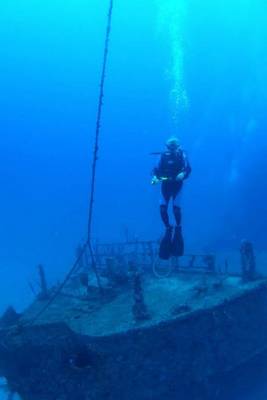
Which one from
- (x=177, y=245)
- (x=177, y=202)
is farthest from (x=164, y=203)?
(x=177, y=245)

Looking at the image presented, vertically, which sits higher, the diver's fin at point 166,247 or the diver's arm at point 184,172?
the diver's arm at point 184,172

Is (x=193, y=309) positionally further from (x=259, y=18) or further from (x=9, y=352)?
(x=259, y=18)

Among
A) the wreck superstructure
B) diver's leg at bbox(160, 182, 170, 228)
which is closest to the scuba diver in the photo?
diver's leg at bbox(160, 182, 170, 228)

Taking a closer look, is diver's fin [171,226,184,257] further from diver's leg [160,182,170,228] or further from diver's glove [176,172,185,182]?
diver's glove [176,172,185,182]

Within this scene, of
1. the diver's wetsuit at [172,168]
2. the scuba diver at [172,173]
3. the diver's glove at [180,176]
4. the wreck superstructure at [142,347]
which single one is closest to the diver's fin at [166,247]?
the scuba diver at [172,173]

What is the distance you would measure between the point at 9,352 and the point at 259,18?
116697mm

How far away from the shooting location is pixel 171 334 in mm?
9695

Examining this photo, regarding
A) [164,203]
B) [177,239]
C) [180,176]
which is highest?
[180,176]

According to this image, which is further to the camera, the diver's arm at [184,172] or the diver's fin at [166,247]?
the diver's fin at [166,247]

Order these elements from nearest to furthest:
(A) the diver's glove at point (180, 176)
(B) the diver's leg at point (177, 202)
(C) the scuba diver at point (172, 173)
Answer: (A) the diver's glove at point (180, 176), (C) the scuba diver at point (172, 173), (B) the diver's leg at point (177, 202)

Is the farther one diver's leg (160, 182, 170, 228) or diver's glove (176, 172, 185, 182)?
diver's leg (160, 182, 170, 228)

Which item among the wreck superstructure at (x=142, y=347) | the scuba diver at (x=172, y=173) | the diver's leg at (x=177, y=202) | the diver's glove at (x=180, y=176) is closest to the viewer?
the wreck superstructure at (x=142, y=347)

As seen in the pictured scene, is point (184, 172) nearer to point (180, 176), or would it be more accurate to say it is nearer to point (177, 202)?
point (180, 176)

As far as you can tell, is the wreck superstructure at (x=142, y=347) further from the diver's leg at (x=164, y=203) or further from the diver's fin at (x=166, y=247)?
the diver's leg at (x=164, y=203)
